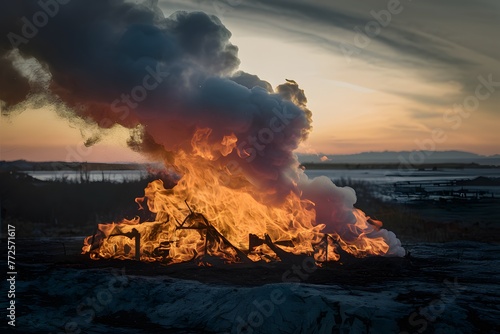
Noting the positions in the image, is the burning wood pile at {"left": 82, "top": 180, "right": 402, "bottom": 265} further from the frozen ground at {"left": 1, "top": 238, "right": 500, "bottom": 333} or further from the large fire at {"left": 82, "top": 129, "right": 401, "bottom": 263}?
the frozen ground at {"left": 1, "top": 238, "right": 500, "bottom": 333}

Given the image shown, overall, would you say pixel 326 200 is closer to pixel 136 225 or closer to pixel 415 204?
pixel 136 225

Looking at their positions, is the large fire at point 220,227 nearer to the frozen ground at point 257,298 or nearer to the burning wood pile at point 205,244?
the burning wood pile at point 205,244

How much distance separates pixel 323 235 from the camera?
1548 centimetres

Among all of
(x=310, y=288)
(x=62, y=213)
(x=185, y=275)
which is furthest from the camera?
(x=62, y=213)

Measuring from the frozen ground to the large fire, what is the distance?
82cm

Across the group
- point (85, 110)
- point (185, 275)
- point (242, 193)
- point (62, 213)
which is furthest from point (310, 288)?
point (62, 213)

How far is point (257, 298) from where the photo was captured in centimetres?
1057

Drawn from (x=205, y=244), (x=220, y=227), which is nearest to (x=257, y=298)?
(x=205, y=244)

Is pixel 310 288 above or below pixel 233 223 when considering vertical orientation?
below

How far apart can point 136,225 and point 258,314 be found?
7.32 m

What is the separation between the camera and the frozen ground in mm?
9938

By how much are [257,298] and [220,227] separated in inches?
219

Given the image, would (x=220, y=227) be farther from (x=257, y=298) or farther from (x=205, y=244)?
(x=257, y=298)

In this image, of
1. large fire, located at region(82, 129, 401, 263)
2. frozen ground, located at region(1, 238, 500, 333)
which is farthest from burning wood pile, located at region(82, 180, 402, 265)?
frozen ground, located at region(1, 238, 500, 333)
